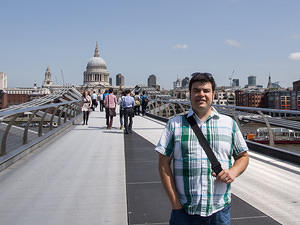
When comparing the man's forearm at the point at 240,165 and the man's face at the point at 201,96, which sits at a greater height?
the man's face at the point at 201,96

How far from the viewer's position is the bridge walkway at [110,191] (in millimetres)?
A: 3665

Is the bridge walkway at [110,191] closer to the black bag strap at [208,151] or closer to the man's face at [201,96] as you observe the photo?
the black bag strap at [208,151]

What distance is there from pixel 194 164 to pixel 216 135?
232 millimetres

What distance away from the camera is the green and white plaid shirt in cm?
218

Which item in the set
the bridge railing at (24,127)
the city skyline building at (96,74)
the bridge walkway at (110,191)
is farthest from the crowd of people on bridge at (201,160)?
the city skyline building at (96,74)

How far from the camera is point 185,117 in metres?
2.28

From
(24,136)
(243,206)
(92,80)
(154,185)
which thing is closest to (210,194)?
(243,206)

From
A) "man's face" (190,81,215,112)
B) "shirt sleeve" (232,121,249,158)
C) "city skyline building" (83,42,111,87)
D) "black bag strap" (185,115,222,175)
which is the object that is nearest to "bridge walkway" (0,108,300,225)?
"shirt sleeve" (232,121,249,158)

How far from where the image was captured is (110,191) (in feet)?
15.2

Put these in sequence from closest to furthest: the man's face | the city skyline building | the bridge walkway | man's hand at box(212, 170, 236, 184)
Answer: man's hand at box(212, 170, 236, 184) < the man's face < the bridge walkway < the city skyline building

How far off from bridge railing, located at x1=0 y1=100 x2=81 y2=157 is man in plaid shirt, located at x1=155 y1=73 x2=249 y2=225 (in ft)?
12.7

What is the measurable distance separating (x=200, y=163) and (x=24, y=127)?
5.78 meters

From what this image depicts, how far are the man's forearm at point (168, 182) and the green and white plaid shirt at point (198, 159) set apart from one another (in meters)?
0.04

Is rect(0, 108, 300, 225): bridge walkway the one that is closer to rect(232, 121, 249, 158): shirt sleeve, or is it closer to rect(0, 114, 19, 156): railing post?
rect(0, 114, 19, 156): railing post
